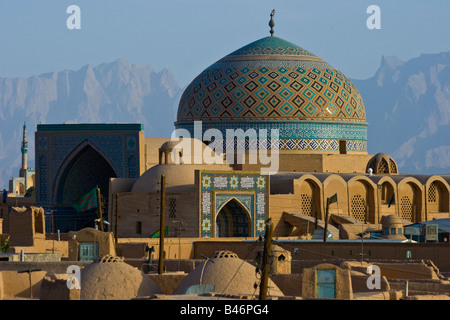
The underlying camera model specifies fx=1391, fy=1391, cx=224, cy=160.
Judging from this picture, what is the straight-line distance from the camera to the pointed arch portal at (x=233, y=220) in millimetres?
29953

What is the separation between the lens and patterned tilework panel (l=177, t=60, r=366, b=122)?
36.2 meters

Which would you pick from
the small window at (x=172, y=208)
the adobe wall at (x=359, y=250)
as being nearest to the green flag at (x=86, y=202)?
the small window at (x=172, y=208)

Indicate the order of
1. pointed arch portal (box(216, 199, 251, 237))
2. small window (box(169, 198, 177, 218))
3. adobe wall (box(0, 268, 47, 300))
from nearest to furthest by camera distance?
adobe wall (box(0, 268, 47, 300)), small window (box(169, 198, 177, 218)), pointed arch portal (box(216, 199, 251, 237))

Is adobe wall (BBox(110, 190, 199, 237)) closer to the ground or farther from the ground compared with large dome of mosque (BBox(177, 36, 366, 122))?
closer to the ground

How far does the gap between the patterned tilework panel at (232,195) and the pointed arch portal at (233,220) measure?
0.56ft

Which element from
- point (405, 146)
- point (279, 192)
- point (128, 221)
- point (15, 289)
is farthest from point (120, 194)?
point (405, 146)

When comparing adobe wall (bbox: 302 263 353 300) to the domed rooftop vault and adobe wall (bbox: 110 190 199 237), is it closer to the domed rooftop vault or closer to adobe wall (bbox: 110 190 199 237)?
adobe wall (bbox: 110 190 199 237)

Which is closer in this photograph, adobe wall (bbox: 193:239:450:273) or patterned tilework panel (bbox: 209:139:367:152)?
adobe wall (bbox: 193:239:450:273)

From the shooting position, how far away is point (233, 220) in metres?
30.2

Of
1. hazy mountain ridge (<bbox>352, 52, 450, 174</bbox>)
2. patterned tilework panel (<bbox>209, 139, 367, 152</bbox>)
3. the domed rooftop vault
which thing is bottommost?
patterned tilework panel (<bbox>209, 139, 367, 152</bbox>)

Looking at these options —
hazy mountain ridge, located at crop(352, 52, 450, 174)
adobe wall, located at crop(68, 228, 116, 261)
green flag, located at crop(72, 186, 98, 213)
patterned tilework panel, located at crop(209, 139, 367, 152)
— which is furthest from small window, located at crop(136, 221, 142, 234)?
hazy mountain ridge, located at crop(352, 52, 450, 174)

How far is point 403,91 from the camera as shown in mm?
173875

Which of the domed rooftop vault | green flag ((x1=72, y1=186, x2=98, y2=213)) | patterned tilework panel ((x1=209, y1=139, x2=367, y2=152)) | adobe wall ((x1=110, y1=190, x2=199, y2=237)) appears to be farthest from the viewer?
the domed rooftop vault
